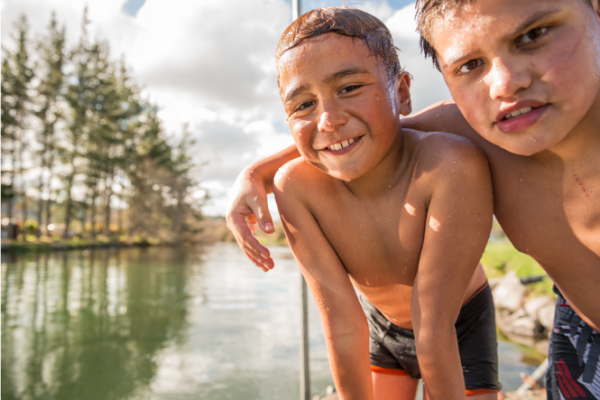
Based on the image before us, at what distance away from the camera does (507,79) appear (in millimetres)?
745

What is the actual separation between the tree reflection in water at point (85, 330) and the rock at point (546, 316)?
16.4ft

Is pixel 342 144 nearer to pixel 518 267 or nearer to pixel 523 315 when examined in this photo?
pixel 523 315

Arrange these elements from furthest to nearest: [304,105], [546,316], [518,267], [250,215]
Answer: [518,267]
[546,316]
[250,215]
[304,105]

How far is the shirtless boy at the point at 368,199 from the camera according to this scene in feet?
3.06

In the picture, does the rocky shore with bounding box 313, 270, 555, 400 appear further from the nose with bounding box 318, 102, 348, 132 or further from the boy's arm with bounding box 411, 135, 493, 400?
the nose with bounding box 318, 102, 348, 132

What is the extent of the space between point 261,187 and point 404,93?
1.78 ft

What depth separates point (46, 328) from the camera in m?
6.29

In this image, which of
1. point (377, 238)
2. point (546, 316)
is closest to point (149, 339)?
point (546, 316)

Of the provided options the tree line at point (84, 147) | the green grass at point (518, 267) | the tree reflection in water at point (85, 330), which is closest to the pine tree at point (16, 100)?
the tree line at point (84, 147)

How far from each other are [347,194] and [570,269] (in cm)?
62

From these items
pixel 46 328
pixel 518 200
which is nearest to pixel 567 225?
pixel 518 200

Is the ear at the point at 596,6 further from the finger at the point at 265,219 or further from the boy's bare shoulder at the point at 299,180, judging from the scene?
the finger at the point at 265,219

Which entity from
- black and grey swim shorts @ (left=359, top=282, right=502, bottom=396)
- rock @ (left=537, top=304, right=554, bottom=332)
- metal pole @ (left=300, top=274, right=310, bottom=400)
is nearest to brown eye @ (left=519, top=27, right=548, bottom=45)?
black and grey swim shorts @ (left=359, top=282, right=502, bottom=396)

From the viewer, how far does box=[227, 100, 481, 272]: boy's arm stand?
1.16 m
